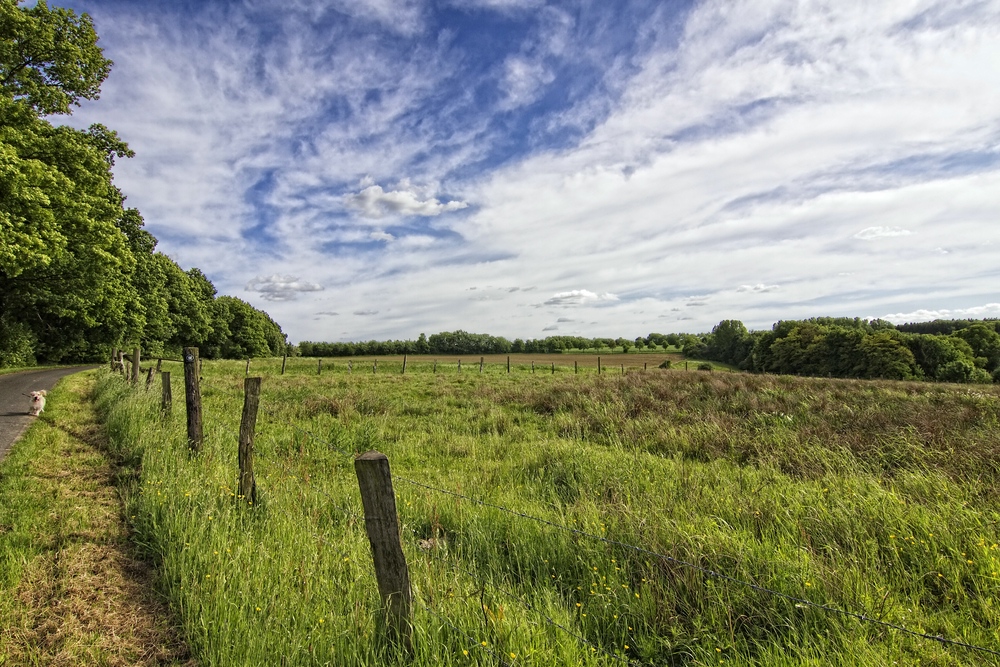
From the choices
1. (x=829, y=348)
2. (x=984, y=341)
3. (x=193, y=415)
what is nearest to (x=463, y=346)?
(x=829, y=348)

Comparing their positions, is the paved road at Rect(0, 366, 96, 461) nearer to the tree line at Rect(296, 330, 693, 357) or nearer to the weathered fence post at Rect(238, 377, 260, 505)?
the weathered fence post at Rect(238, 377, 260, 505)

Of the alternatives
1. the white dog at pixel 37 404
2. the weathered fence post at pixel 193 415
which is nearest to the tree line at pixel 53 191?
the white dog at pixel 37 404

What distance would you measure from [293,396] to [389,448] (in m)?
9.76

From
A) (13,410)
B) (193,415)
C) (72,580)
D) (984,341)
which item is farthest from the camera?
(984,341)

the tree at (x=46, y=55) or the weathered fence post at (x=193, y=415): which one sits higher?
the tree at (x=46, y=55)

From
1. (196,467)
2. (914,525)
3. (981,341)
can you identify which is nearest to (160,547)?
(196,467)

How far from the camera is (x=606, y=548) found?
4.66m

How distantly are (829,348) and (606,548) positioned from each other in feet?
233

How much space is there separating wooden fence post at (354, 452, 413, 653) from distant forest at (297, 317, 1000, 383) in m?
64.2

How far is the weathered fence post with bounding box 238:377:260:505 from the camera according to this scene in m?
5.35

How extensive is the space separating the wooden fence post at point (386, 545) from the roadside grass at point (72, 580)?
64.3 inches

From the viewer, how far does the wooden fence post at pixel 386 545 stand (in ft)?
9.41

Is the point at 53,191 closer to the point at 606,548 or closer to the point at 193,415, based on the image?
the point at 193,415

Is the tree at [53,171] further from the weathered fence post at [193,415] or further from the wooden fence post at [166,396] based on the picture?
the weathered fence post at [193,415]
